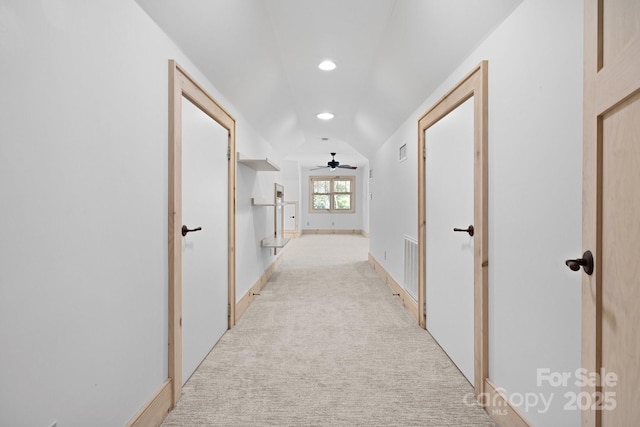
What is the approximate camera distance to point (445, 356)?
2357 mm

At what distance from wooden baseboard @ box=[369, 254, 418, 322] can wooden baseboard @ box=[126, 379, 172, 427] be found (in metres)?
2.25

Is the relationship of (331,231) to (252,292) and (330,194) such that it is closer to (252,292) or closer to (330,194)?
(330,194)

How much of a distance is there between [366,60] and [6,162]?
9.83 ft

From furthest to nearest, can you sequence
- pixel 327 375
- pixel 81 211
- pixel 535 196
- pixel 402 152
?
pixel 402 152 < pixel 327 375 < pixel 535 196 < pixel 81 211

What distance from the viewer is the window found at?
40.9 ft

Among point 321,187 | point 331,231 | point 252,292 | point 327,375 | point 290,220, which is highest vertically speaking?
point 321,187

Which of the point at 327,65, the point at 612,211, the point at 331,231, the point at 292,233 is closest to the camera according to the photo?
the point at 612,211

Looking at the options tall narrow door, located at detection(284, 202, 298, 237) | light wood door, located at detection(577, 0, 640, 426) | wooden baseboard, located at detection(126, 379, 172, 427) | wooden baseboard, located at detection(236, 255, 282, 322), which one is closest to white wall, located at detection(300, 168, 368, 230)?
tall narrow door, located at detection(284, 202, 298, 237)

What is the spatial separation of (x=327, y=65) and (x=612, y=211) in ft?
9.75

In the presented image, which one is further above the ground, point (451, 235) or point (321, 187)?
Answer: point (321, 187)

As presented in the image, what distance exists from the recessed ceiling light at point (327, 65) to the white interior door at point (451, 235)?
49.3 inches

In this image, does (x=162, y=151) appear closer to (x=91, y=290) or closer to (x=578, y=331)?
(x=91, y=290)

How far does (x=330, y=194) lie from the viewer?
12477mm

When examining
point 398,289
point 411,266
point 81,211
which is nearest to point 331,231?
point 398,289
